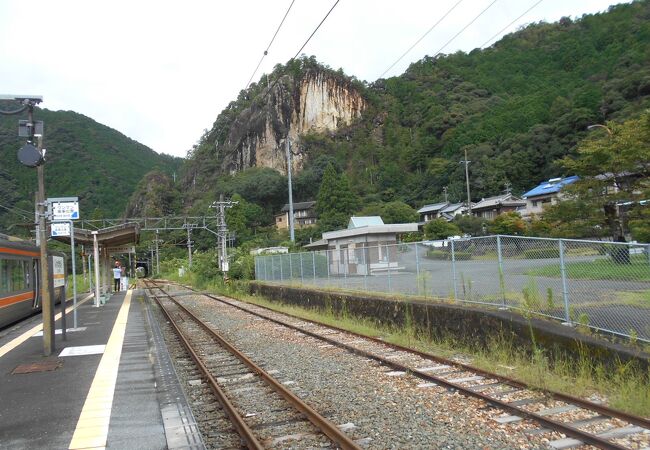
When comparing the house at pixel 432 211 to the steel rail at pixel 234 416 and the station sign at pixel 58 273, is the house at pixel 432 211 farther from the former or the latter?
the steel rail at pixel 234 416

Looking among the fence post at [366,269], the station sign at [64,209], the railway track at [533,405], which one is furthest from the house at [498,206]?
the railway track at [533,405]

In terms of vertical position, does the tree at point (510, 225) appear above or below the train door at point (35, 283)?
above

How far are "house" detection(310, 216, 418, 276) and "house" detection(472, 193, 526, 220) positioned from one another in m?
38.0

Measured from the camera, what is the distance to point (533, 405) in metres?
6.25

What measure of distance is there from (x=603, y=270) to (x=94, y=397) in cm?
707

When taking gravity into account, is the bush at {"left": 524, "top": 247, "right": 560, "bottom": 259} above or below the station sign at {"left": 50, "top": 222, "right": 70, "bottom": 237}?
below

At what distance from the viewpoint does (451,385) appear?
23.3 feet

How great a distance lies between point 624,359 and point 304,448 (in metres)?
4.13

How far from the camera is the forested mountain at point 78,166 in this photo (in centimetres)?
4760

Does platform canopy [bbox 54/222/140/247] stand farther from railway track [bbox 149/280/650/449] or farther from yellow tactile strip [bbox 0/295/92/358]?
railway track [bbox 149/280/650/449]

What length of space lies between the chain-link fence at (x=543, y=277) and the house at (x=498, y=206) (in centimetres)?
5205

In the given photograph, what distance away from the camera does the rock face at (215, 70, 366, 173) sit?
123m

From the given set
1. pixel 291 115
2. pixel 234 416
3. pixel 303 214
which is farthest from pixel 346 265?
pixel 291 115

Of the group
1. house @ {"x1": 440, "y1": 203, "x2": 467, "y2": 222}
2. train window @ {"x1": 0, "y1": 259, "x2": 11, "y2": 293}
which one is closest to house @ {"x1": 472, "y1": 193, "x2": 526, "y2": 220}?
house @ {"x1": 440, "y1": 203, "x2": 467, "y2": 222}
